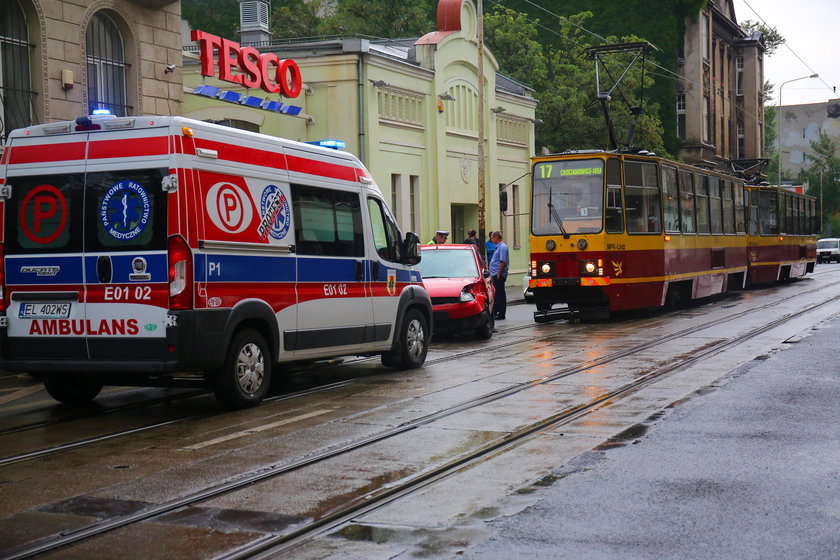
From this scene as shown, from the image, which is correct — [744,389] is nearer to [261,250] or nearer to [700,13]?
[261,250]

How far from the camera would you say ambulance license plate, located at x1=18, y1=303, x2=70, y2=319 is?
33.1ft

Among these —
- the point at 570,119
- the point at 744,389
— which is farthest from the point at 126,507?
the point at 570,119

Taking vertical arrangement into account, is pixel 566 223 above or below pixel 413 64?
below

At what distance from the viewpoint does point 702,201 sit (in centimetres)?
2680

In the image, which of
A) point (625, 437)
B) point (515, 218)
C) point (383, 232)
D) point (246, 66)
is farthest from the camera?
point (515, 218)

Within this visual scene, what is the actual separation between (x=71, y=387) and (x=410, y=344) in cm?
433

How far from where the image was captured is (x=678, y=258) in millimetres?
24391

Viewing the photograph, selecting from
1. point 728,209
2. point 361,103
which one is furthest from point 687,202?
point 361,103

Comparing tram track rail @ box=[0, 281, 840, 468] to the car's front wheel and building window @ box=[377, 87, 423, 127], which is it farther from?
building window @ box=[377, 87, 423, 127]

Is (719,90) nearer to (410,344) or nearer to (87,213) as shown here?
(410,344)

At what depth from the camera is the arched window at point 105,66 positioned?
19.2 m

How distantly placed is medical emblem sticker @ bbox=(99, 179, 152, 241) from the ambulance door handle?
0.21m

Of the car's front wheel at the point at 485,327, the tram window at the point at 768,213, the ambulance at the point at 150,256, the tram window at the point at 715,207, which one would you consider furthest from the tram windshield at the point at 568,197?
the tram window at the point at 768,213

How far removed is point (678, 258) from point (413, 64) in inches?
539
